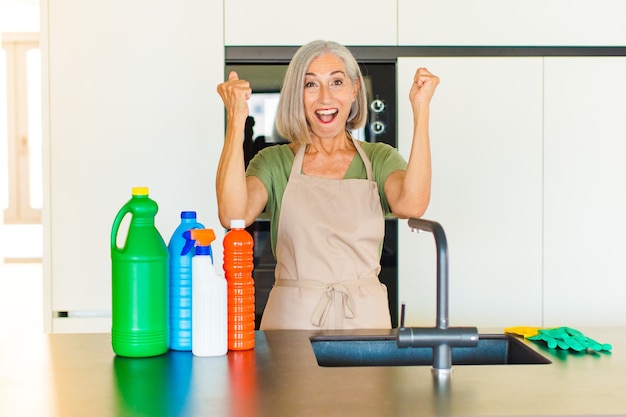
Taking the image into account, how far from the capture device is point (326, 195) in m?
2.00

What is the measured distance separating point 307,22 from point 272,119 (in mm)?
336

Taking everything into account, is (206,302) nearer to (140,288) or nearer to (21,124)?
(140,288)

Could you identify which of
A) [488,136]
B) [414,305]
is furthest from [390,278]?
Result: [488,136]

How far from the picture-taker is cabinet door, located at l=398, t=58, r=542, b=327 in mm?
2594

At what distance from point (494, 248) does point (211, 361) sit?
147cm

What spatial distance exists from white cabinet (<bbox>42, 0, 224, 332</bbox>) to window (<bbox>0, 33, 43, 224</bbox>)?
2338 millimetres

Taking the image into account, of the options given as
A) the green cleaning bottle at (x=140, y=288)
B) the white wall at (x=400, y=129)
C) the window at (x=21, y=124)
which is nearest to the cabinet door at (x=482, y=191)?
the white wall at (x=400, y=129)

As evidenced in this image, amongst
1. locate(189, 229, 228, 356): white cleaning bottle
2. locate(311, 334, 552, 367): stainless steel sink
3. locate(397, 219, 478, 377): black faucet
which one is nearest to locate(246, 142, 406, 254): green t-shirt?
locate(311, 334, 552, 367): stainless steel sink

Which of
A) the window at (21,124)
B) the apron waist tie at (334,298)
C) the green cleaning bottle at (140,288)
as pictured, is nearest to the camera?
the green cleaning bottle at (140,288)

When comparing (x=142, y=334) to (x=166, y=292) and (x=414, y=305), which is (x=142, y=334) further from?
(x=414, y=305)

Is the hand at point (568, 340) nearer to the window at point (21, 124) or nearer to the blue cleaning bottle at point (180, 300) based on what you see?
the blue cleaning bottle at point (180, 300)

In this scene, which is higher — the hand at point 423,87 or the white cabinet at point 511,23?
the white cabinet at point 511,23

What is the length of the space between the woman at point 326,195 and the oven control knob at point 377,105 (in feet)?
1.67

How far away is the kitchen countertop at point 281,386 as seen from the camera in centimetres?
110
